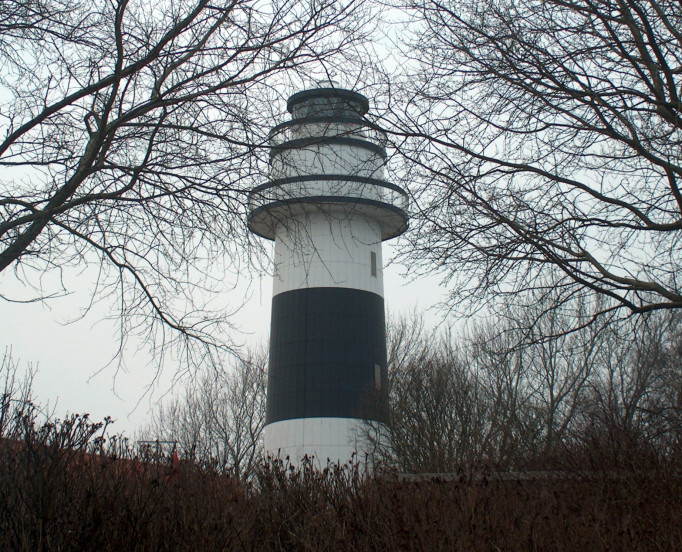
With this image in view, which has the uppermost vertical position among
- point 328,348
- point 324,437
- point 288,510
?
point 328,348

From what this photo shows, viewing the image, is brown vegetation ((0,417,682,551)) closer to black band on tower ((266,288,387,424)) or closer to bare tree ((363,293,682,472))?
bare tree ((363,293,682,472))

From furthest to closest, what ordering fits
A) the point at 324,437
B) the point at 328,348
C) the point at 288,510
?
1. the point at 328,348
2. the point at 324,437
3. the point at 288,510

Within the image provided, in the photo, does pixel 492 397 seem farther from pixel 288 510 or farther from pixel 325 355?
pixel 288 510

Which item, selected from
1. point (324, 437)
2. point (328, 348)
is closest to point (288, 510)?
point (324, 437)

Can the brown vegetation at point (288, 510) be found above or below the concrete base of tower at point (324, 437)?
below

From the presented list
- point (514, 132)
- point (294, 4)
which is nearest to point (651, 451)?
point (514, 132)

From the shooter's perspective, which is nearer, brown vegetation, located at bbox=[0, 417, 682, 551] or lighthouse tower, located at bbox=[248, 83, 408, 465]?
brown vegetation, located at bbox=[0, 417, 682, 551]

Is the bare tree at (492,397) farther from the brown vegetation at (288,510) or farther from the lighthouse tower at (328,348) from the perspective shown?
the brown vegetation at (288,510)

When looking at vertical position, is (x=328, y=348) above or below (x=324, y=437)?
above

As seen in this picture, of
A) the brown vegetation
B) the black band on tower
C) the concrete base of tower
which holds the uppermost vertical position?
the black band on tower

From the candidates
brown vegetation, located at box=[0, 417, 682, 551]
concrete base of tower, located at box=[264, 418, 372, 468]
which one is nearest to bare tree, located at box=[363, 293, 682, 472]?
concrete base of tower, located at box=[264, 418, 372, 468]

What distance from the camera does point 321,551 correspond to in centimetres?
477

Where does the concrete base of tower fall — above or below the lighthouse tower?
below

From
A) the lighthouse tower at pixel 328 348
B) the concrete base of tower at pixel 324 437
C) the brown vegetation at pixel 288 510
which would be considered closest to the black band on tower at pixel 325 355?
the lighthouse tower at pixel 328 348
